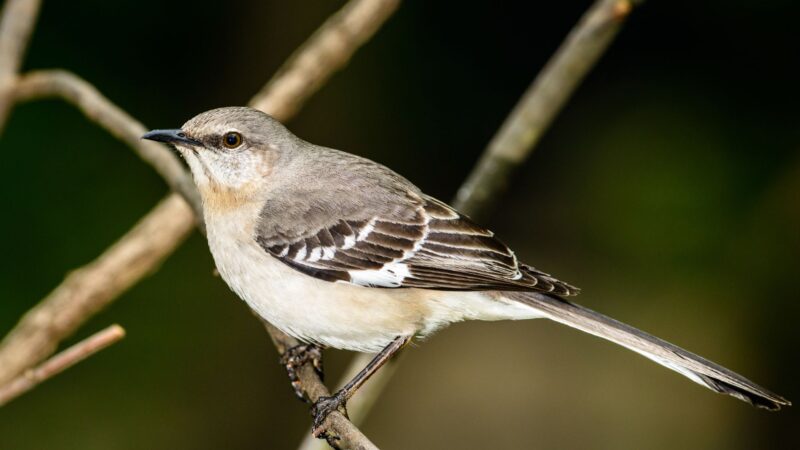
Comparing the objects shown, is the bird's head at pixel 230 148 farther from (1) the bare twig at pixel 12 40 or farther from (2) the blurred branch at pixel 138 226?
(1) the bare twig at pixel 12 40

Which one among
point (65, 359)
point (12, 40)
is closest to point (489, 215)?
point (12, 40)

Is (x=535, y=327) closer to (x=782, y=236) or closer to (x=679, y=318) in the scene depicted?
(x=679, y=318)

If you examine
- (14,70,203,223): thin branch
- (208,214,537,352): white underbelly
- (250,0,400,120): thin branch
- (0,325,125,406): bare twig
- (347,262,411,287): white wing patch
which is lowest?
(0,325,125,406): bare twig

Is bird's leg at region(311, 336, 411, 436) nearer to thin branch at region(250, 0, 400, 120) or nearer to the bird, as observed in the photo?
the bird

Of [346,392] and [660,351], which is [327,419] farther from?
[660,351]

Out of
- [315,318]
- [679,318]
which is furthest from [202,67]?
[679,318]

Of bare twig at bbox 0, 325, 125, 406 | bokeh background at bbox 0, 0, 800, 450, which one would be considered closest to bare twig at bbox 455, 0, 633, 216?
bokeh background at bbox 0, 0, 800, 450
